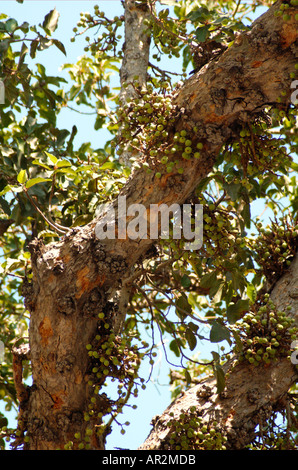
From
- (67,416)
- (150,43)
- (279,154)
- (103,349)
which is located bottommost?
(67,416)

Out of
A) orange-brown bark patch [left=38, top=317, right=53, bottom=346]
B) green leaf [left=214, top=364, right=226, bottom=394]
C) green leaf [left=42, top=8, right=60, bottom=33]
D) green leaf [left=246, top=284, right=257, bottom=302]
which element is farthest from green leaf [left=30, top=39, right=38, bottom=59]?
green leaf [left=214, top=364, right=226, bottom=394]

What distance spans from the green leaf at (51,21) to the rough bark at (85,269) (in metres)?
1.33

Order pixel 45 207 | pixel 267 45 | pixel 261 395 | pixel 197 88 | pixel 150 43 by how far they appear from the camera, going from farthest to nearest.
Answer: pixel 150 43
pixel 45 207
pixel 261 395
pixel 197 88
pixel 267 45

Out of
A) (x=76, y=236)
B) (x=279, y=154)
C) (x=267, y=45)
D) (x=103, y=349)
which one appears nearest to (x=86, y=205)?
(x=76, y=236)

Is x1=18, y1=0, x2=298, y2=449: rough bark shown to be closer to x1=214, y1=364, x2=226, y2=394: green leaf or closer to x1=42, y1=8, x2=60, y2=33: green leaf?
x1=214, y1=364, x2=226, y2=394: green leaf

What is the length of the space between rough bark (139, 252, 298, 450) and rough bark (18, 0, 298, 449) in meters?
0.38

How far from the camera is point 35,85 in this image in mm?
4059

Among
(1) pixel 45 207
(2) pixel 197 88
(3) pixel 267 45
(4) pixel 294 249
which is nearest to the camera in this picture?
(3) pixel 267 45

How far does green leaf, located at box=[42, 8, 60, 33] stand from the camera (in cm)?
348

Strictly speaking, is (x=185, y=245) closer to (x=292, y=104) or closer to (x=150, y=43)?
(x=292, y=104)

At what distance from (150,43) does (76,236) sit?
6.79ft

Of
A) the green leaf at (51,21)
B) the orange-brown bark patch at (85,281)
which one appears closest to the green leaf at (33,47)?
the green leaf at (51,21)

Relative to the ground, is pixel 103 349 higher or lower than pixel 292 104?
lower

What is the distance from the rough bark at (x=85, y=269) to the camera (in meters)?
2.51
